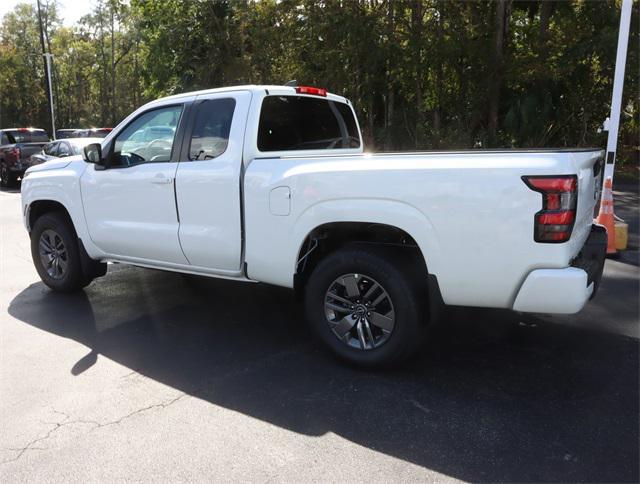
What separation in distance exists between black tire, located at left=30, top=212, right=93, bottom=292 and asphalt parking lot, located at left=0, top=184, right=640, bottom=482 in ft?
1.30

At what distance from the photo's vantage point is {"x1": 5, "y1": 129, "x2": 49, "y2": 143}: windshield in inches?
741

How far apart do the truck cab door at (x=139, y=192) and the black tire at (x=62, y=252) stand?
17.8 inches

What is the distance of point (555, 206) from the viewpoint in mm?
3162

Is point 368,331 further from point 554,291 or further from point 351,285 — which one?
point 554,291

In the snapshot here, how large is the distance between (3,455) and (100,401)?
2.17ft

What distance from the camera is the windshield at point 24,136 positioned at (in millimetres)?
18817

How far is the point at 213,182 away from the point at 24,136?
17.5 m

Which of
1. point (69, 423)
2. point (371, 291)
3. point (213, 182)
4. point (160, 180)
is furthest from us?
point (160, 180)

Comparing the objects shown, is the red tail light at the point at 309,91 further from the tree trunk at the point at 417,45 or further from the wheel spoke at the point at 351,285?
the tree trunk at the point at 417,45

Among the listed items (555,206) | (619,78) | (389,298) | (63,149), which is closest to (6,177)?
(63,149)

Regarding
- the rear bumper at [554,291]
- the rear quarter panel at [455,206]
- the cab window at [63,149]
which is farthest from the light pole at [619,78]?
the cab window at [63,149]

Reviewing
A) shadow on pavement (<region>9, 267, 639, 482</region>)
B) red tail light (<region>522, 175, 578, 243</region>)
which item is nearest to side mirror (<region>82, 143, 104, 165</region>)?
shadow on pavement (<region>9, 267, 639, 482</region>)

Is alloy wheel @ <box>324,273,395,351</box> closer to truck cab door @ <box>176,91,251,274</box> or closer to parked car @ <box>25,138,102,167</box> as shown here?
truck cab door @ <box>176,91,251,274</box>

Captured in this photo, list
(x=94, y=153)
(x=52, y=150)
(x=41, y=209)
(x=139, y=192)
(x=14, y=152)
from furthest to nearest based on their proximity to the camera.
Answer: (x=14, y=152) → (x=52, y=150) → (x=41, y=209) → (x=94, y=153) → (x=139, y=192)
